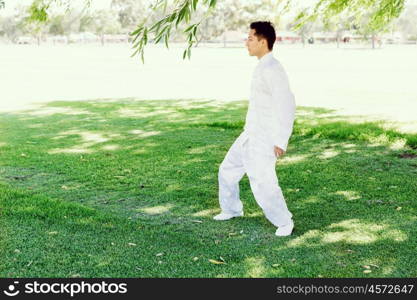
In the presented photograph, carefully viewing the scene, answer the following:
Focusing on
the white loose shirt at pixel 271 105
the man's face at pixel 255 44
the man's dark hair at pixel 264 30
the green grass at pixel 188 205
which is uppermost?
the man's dark hair at pixel 264 30

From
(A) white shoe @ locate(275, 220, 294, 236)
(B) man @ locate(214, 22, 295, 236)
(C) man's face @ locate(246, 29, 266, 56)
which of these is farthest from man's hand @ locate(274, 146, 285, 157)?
(C) man's face @ locate(246, 29, 266, 56)

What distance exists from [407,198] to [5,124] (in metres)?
9.92

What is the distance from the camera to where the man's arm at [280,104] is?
5203 mm

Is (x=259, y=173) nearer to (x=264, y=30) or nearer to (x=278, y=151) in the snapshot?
(x=278, y=151)

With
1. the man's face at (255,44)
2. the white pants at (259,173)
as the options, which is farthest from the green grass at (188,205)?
the man's face at (255,44)

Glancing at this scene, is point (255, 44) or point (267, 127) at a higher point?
point (255, 44)

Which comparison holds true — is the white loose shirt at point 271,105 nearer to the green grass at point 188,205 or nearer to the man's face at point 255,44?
the man's face at point 255,44

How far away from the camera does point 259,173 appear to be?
543 cm

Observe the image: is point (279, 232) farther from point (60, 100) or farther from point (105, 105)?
point (60, 100)

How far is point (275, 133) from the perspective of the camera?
5.25 meters

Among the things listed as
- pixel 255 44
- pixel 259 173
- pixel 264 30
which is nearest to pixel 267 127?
pixel 259 173

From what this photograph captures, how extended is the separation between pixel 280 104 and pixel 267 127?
0.27 meters

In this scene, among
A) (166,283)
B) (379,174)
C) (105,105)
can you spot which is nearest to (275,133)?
(166,283)

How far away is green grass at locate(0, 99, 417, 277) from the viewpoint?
192 inches
